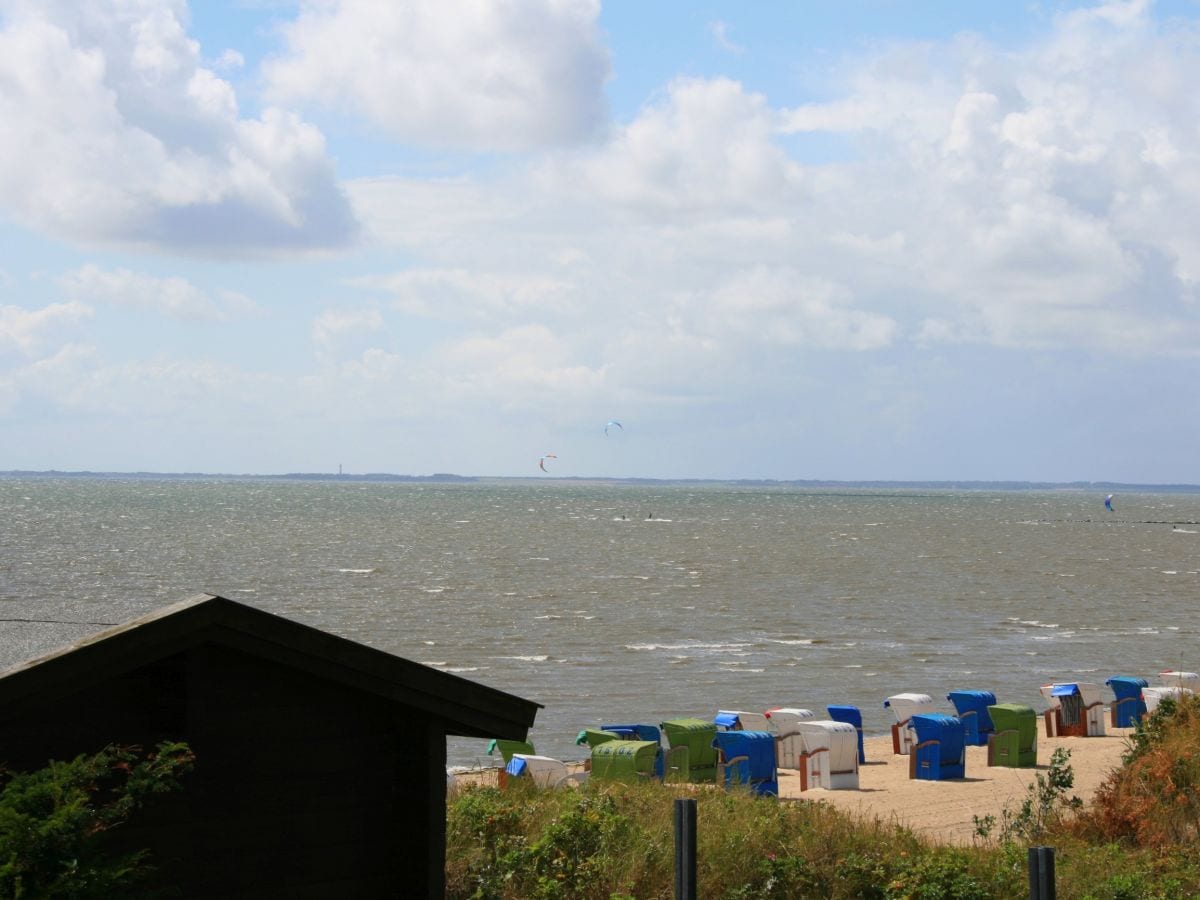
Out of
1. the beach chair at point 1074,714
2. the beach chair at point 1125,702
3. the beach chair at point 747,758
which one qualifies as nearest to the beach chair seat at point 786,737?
the beach chair at point 747,758

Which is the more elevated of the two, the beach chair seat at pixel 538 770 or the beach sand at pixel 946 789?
the beach chair seat at pixel 538 770

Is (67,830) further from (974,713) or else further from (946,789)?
(974,713)

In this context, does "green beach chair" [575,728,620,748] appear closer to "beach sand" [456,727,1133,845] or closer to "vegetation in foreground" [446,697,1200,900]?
"beach sand" [456,727,1133,845]

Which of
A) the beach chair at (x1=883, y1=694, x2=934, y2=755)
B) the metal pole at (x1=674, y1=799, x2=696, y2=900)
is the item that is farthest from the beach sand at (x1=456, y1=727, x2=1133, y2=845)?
the metal pole at (x1=674, y1=799, x2=696, y2=900)

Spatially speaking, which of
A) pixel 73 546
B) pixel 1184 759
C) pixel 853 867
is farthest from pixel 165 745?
pixel 73 546

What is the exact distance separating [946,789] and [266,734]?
1584cm

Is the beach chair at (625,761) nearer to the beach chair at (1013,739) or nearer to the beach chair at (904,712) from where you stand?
the beach chair at (1013,739)

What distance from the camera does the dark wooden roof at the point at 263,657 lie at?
7066 mm

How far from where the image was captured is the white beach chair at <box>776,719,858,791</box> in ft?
70.6

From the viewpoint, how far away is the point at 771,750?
20688 mm

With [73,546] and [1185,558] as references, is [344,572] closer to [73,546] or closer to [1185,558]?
[73,546]

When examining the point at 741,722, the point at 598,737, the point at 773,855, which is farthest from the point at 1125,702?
the point at 773,855

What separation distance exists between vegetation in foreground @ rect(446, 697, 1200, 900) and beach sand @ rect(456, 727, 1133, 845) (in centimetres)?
316

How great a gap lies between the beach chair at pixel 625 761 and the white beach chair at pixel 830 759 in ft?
11.4
